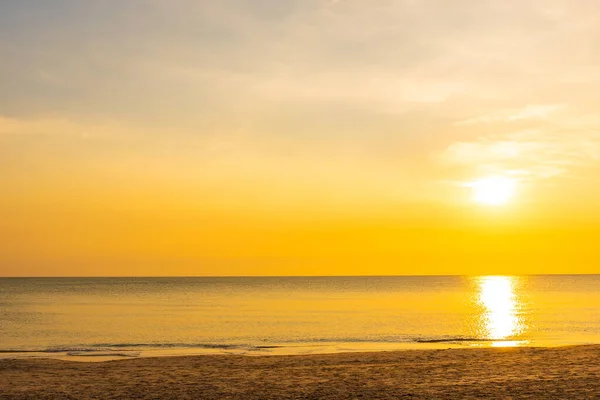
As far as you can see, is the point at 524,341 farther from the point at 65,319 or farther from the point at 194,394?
the point at 65,319

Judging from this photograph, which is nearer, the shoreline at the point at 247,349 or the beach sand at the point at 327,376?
the beach sand at the point at 327,376

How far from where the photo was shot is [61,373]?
2675cm

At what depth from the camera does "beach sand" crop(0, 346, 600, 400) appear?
2072 centimetres

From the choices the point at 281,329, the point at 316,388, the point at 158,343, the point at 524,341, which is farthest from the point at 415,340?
the point at 316,388

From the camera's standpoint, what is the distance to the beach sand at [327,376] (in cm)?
2072

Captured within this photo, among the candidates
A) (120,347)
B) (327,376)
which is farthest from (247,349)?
(327,376)

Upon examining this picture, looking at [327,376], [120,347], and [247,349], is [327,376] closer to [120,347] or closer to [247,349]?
[247,349]

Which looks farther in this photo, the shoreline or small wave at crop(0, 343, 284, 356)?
small wave at crop(0, 343, 284, 356)

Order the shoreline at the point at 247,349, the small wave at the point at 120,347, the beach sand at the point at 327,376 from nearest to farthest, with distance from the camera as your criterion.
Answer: the beach sand at the point at 327,376
the shoreline at the point at 247,349
the small wave at the point at 120,347

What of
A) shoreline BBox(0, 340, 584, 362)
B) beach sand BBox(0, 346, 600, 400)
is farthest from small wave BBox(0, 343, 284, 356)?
beach sand BBox(0, 346, 600, 400)

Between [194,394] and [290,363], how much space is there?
8.75 meters

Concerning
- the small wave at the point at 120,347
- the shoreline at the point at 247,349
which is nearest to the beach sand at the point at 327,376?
the shoreline at the point at 247,349

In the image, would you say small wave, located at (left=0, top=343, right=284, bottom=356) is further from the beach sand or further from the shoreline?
the beach sand

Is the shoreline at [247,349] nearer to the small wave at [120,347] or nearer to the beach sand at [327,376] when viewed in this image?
the small wave at [120,347]
